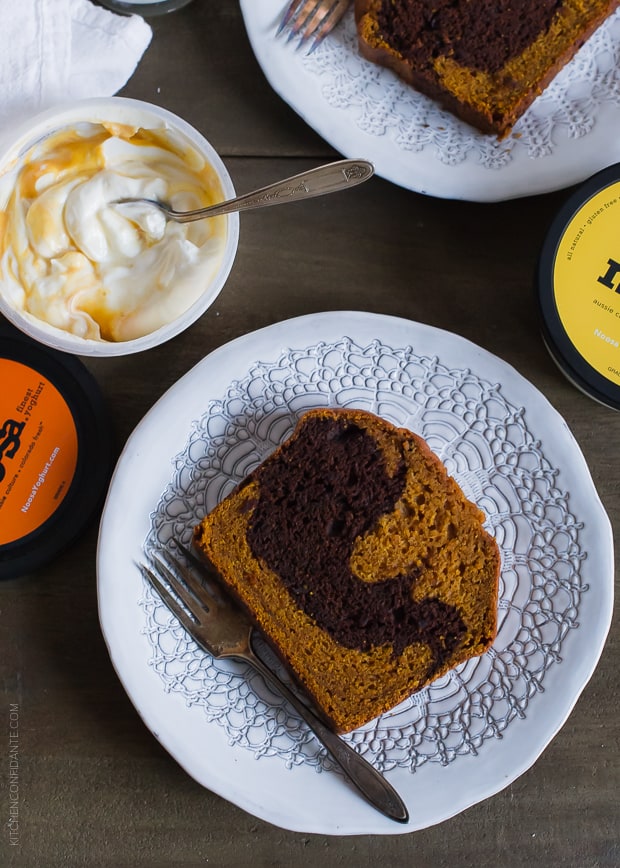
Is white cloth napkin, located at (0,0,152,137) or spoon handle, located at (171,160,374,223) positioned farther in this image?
white cloth napkin, located at (0,0,152,137)

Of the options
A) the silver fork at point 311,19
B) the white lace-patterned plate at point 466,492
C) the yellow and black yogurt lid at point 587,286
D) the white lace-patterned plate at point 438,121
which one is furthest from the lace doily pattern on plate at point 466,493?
the silver fork at point 311,19

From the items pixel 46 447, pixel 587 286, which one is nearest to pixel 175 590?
pixel 46 447

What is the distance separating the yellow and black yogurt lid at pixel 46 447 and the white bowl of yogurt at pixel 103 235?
0.09 m

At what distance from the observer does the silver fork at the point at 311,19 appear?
117cm

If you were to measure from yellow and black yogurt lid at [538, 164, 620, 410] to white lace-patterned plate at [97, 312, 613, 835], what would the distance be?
0.27 ft

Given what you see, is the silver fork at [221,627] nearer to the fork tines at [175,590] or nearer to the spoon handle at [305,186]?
the fork tines at [175,590]

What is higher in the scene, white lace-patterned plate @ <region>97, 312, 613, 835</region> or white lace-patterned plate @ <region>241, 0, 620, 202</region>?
white lace-patterned plate @ <region>241, 0, 620, 202</region>

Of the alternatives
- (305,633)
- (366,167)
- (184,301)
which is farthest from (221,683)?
(366,167)

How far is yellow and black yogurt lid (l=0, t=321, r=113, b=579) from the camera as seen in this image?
1154 millimetres

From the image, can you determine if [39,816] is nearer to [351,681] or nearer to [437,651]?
[351,681]

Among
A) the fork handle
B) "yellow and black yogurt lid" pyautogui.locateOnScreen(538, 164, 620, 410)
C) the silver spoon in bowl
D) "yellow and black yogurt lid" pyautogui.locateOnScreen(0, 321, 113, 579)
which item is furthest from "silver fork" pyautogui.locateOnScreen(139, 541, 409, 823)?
"yellow and black yogurt lid" pyautogui.locateOnScreen(538, 164, 620, 410)

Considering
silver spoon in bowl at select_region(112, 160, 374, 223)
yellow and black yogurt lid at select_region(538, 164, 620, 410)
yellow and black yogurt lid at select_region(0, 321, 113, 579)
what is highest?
yellow and black yogurt lid at select_region(538, 164, 620, 410)

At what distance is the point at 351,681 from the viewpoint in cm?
109

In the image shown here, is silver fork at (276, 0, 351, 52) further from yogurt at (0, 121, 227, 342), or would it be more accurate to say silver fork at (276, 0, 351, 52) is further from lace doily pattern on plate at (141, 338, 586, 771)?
lace doily pattern on plate at (141, 338, 586, 771)
